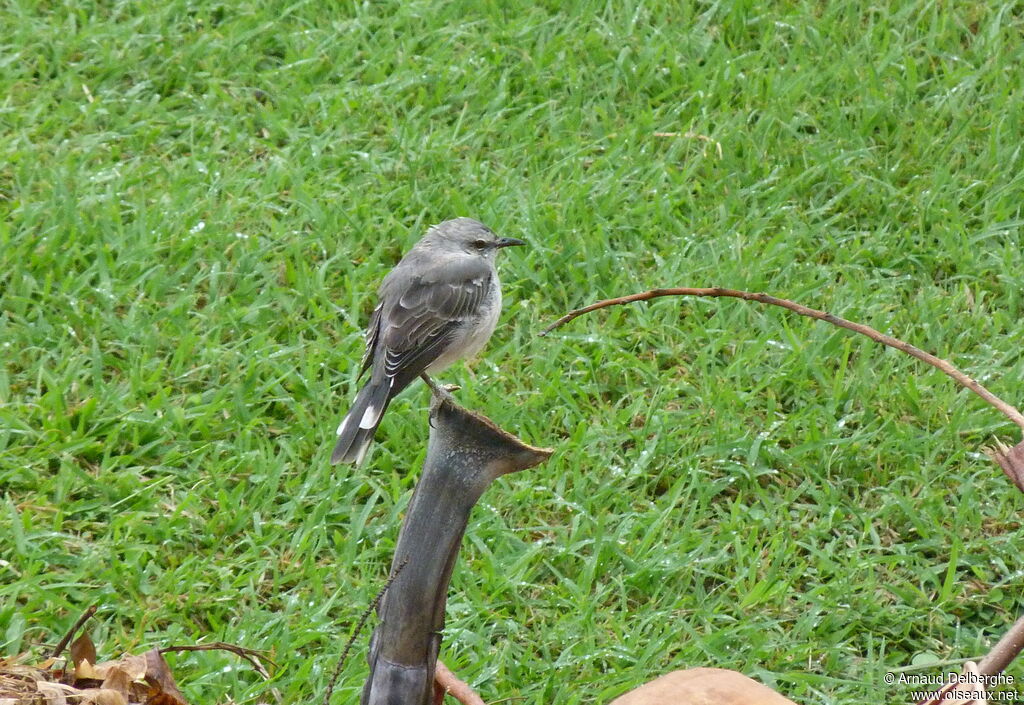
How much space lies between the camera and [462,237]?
4680mm

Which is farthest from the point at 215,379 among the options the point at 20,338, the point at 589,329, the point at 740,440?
the point at 740,440

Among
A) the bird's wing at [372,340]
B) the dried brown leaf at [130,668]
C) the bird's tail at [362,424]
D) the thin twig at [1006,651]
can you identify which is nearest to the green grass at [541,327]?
the bird's wing at [372,340]

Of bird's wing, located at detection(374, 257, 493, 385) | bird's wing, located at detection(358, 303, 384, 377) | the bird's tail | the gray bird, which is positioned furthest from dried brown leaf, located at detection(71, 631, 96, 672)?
bird's wing, located at detection(358, 303, 384, 377)

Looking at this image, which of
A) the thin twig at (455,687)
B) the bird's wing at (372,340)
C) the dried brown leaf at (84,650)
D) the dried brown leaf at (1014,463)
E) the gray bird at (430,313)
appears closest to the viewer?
the dried brown leaf at (1014,463)

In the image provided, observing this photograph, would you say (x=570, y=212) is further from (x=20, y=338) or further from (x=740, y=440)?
(x=20, y=338)

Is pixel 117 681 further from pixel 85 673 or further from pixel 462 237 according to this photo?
pixel 462 237

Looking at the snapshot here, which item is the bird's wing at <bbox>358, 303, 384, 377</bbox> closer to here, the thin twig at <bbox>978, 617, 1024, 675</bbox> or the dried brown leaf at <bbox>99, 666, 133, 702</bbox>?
the dried brown leaf at <bbox>99, 666, 133, 702</bbox>

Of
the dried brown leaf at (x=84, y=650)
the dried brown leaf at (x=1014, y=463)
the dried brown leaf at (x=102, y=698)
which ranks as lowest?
the dried brown leaf at (x=84, y=650)

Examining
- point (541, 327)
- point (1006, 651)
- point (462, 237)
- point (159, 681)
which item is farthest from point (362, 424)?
point (1006, 651)

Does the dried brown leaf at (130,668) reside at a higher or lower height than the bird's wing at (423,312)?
lower

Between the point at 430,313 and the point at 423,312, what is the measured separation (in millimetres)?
25

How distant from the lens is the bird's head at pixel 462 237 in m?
4.66

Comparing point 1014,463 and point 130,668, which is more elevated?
point 1014,463

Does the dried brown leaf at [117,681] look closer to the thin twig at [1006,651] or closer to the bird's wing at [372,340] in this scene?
the bird's wing at [372,340]
